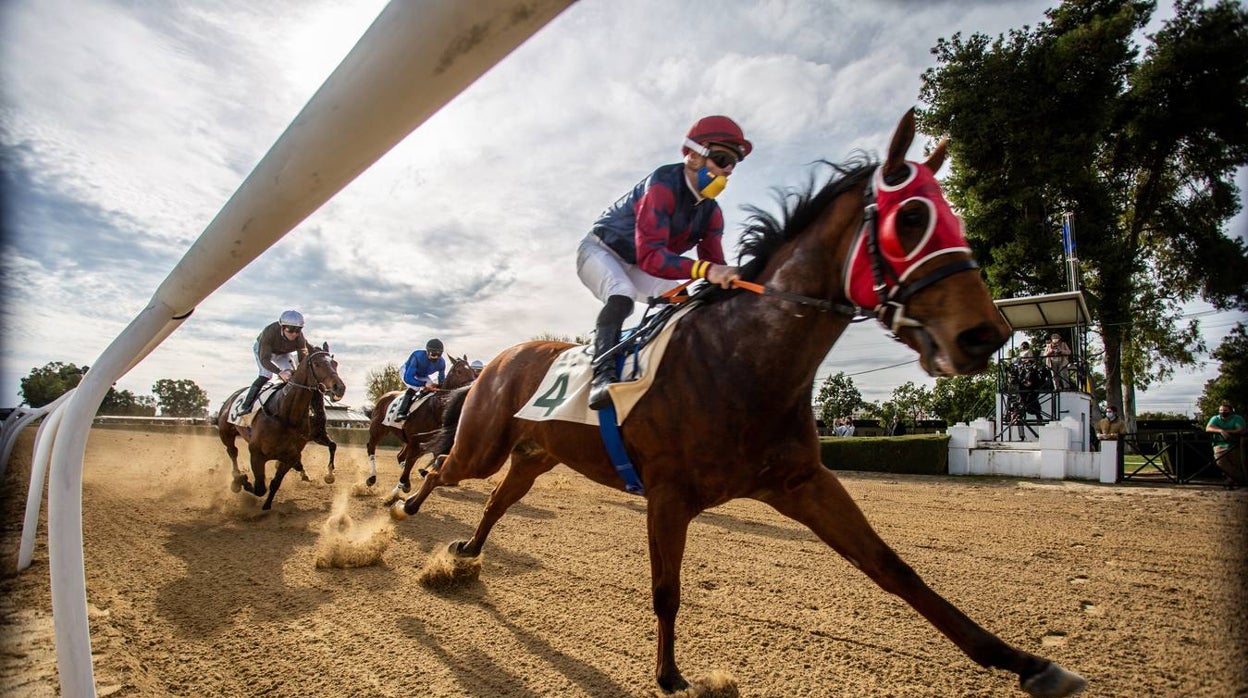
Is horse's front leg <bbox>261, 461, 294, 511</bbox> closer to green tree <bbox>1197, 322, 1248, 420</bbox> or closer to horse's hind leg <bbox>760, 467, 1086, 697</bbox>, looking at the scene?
horse's hind leg <bbox>760, 467, 1086, 697</bbox>

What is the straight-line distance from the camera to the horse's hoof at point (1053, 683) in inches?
87.4

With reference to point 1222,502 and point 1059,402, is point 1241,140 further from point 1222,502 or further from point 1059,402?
point 1059,402

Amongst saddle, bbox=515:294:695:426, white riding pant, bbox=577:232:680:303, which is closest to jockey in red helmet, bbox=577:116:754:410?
white riding pant, bbox=577:232:680:303

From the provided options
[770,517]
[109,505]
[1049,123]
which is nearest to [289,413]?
[109,505]

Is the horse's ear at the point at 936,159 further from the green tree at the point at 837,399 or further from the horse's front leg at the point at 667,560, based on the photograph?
the green tree at the point at 837,399

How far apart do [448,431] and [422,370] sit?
721cm

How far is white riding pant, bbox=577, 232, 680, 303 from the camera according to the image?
3.93 meters

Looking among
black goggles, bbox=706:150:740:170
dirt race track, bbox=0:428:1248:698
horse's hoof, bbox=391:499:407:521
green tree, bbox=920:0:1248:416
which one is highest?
green tree, bbox=920:0:1248:416

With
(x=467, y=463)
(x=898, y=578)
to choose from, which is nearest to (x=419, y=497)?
(x=467, y=463)

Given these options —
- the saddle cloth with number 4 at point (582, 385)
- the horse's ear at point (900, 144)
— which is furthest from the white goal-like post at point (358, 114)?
the horse's ear at point (900, 144)

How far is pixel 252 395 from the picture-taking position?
9.32 meters

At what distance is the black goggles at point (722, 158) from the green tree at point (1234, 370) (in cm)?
240

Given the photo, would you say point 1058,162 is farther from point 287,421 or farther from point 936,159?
point 287,421

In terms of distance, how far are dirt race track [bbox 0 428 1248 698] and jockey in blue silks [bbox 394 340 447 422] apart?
14.0ft
